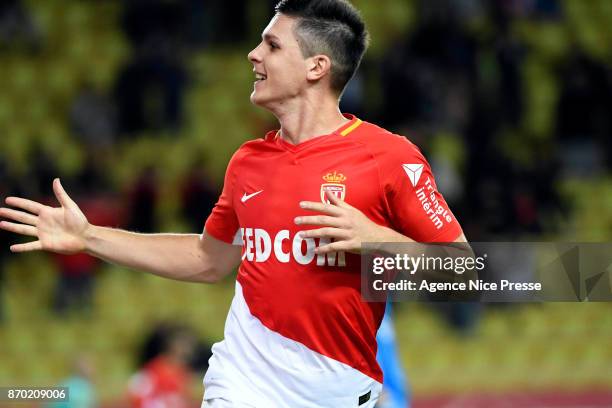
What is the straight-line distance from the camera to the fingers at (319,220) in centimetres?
413

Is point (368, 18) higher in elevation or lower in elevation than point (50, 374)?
higher

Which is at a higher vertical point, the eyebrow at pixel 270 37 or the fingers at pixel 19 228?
the eyebrow at pixel 270 37

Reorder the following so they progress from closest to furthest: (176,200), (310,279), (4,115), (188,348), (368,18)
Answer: (310,279) → (188,348) → (176,200) → (4,115) → (368,18)

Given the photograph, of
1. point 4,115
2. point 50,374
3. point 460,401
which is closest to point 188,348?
point 50,374

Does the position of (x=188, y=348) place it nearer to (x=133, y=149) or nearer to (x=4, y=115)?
(x=133, y=149)

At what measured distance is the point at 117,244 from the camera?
4.79 meters

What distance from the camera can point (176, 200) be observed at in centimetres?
1399

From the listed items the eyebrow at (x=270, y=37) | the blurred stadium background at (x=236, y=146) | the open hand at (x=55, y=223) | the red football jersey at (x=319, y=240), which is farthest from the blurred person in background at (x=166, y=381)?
the eyebrow at (x=270, y=37)

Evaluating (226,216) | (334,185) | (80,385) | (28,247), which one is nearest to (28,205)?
(28,247)

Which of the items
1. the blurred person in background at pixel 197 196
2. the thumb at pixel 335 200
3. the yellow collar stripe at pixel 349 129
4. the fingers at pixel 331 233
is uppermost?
the blurred person in background at pixel 197 196

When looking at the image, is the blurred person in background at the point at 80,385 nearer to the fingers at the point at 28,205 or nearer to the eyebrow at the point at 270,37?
the fingers at the point at 28,205

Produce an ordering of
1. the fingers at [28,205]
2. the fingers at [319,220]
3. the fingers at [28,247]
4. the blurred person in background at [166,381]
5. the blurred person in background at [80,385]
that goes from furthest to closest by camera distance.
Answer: the blurred person in background at [166,381]
the blurred person in background at [80,385]
the fingers at [28,205]
the fingers at [28,247]
the fingers at [319,220]

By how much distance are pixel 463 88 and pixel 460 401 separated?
3906mm

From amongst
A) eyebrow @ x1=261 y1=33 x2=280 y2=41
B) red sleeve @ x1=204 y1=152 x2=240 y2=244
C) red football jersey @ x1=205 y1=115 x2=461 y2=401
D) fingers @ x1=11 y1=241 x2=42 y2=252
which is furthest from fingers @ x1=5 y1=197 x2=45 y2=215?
eyebrow @ x1=261 y1=33 x2=280 y2=41
